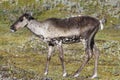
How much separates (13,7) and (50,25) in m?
88.0

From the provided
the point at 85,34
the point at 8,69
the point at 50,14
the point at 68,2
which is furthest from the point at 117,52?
the point at 68,2

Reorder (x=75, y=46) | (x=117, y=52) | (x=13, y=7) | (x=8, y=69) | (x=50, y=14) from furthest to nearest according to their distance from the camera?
(x=13, y=7)
(x=50, y=14)
(x=75, y=46)
(x=117, y=52)
(x=8, y=69)

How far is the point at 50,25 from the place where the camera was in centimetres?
2953

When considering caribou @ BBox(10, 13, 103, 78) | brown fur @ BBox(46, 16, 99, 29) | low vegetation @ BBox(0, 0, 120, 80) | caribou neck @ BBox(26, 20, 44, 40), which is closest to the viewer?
caribou @ BBox(10, 13, 103, 78)

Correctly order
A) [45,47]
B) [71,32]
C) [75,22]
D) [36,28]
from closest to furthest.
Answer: [71,32] < [75,22] < [36,28] < [45,47]

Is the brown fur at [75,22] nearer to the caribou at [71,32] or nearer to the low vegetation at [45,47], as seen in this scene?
the caribou at [71,32]

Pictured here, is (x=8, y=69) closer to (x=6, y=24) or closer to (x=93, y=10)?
(x=6, y=24)

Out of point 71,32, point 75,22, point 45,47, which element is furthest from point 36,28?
point 45,47

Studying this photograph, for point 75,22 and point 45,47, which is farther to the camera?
point 45,47

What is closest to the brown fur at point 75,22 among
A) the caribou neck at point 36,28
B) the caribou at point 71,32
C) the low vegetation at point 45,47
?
the caribou at point 71,32

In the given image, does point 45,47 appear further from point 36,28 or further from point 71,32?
point 71,32

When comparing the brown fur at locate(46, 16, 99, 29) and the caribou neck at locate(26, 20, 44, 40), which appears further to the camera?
the caribou neck at locate(26, 20, 44, 40)

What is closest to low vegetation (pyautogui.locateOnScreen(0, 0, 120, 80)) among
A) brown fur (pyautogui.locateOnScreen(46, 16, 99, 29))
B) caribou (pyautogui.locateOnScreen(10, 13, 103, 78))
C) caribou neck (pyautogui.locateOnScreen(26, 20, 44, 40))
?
caribou (pyautogui.locateOnScreen(10, 13, 103, 78))

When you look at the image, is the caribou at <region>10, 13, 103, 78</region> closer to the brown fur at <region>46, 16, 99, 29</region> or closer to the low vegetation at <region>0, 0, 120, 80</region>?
the brown fur at <region>46, 16, 99, 29</region>
